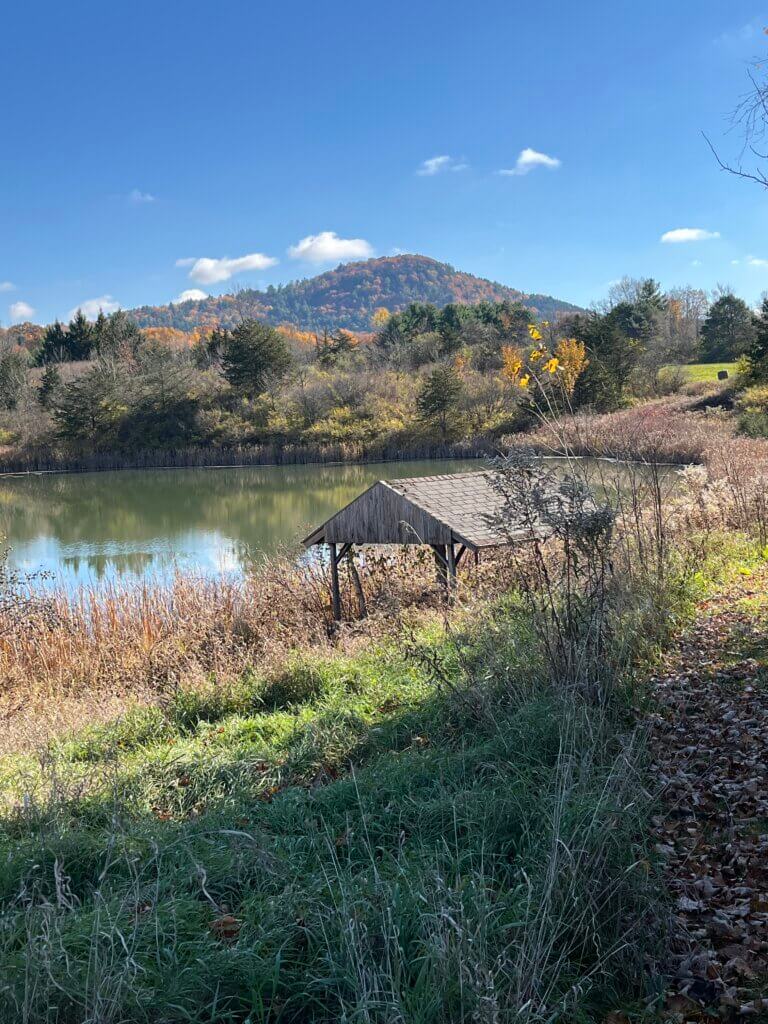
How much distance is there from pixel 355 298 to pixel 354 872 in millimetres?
190164

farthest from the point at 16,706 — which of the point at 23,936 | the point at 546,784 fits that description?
the point at 546,784

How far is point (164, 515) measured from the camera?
105ft

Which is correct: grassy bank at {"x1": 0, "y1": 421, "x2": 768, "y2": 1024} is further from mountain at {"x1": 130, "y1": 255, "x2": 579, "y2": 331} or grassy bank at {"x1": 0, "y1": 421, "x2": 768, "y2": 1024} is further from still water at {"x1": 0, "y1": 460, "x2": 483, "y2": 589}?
mountain at {"x1": 130, "y1": 255, "x2": 579, "y2": 331}

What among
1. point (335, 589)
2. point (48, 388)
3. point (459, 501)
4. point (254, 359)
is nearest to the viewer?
point (459, 501)

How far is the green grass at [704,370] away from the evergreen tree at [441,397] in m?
13.9

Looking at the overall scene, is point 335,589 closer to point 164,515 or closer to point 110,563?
point 110,563

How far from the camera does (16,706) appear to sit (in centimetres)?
1027

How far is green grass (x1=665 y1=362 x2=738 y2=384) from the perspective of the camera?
1913 inches

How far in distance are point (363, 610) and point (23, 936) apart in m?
10.1

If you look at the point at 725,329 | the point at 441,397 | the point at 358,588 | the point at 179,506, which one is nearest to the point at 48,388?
the point at 441,397

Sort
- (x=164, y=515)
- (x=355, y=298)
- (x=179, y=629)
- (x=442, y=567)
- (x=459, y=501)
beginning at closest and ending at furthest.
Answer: (x=459, y=501)
(x=442, y=567)
(x=179, y=629)
(x=164, y=515)
(x=355, y=298)

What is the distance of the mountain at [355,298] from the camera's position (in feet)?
522

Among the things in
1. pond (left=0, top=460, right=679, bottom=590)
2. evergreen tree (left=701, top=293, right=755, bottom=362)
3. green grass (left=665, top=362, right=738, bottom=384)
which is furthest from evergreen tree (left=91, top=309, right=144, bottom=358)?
evergreen tree (left=701, top=293, right=755, bottom=362)

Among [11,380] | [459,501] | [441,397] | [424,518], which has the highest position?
[11,380]
